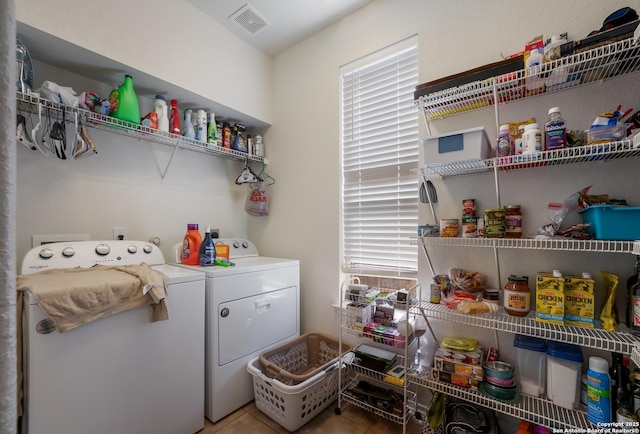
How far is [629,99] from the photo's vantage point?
1.17 m

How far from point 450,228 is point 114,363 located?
1759 millimetres

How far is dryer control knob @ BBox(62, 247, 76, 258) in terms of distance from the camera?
1472mm

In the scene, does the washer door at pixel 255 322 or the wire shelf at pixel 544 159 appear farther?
the washer door at pixel 255 322

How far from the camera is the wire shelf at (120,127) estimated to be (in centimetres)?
139

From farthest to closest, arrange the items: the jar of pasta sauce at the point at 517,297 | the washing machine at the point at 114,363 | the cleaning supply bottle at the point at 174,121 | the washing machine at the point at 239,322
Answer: the cleaning supply bottle at the point at 174,121
the washing machine at the point at 239,322
the jar of pasta sauce at the point at 517,297
the washing machine at the point at 114,363

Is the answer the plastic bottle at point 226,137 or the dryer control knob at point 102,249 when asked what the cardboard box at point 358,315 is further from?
the plastic bottle at point 226,137

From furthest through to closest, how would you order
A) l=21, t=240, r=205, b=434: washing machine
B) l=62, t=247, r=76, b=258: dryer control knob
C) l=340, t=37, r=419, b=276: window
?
l=340, t=37, r=419, b=276: window, l=62, t=247, r=76, b=258: dryer control knob, l=21, t=240, r=205, b=434: washing machine

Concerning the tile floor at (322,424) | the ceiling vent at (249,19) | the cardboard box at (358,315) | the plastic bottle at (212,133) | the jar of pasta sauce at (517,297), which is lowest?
the tile floor at (322,424)

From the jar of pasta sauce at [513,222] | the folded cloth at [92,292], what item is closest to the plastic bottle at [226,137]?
the folded cloth at [92,292]

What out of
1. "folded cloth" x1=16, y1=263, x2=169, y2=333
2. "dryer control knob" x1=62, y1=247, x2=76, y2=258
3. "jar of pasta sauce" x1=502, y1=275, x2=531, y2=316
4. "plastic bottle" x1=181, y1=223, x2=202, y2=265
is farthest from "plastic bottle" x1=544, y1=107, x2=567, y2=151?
"dryer control knob" x1=62, y1=247, x2=76, y2=258

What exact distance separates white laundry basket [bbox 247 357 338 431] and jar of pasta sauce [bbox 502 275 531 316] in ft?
3.47

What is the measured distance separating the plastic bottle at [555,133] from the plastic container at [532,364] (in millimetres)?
892

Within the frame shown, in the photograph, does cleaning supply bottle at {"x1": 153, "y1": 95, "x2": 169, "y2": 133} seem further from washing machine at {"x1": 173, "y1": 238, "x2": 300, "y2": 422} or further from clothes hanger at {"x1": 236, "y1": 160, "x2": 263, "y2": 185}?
washing machine at {"x1": 173, "y1": 238, "x2": 300, "y2": 422}

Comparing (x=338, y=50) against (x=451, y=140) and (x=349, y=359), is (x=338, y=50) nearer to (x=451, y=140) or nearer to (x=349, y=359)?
(x=451, y=140)
